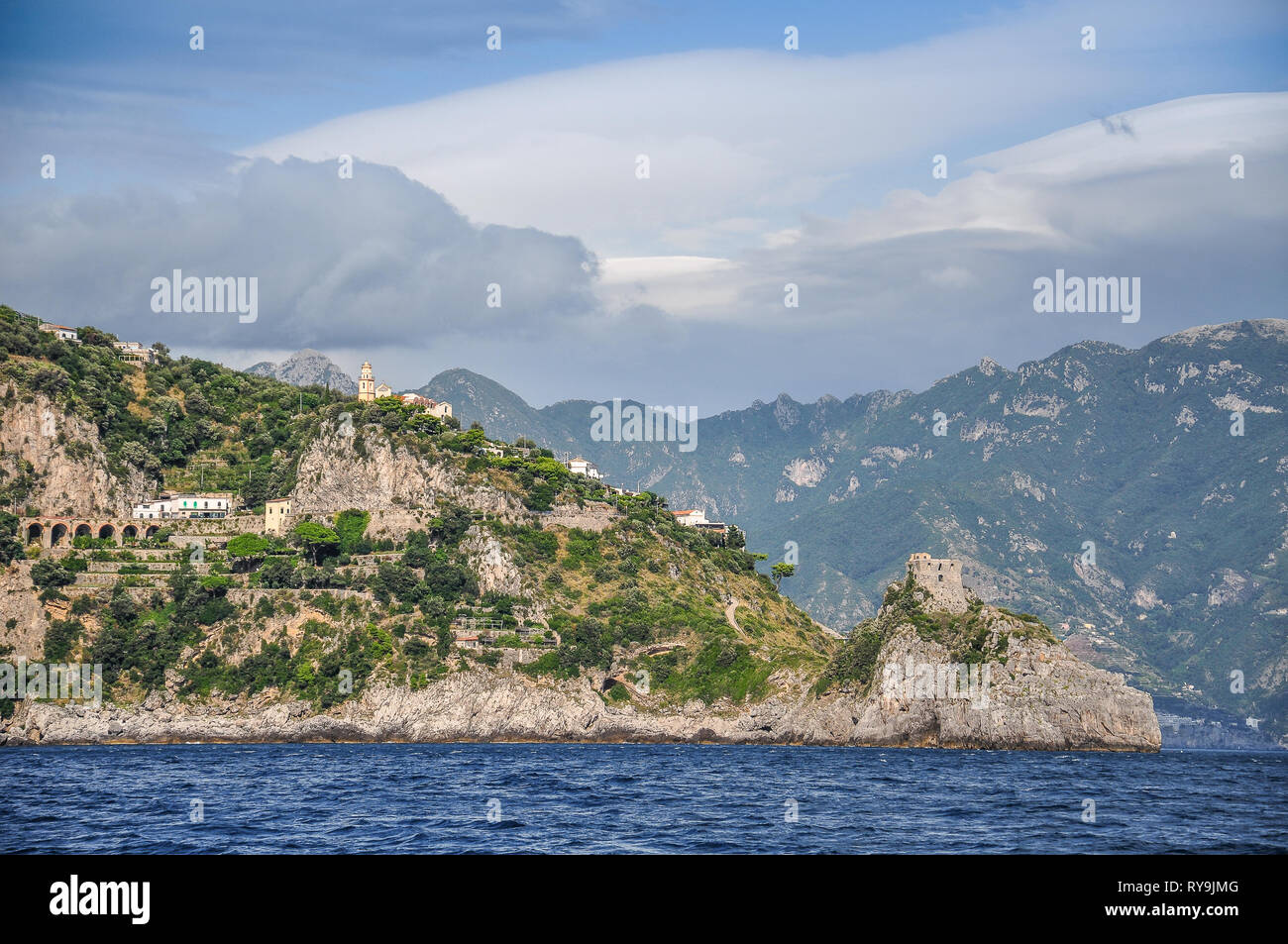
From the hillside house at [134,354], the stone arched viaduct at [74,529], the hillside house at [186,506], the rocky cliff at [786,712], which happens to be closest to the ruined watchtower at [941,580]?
the rocky cliff at [786,712]

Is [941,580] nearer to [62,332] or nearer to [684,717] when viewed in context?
[684,717]

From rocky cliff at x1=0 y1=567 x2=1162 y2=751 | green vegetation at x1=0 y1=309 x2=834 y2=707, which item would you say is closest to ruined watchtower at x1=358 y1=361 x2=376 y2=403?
green vegetation at x1=0 y1=309 x2=834 y2=707

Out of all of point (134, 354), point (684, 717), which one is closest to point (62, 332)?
point (134, 354)

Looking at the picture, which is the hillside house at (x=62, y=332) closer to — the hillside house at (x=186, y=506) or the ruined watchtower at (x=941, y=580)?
the hillside house at (x=186, y=506)

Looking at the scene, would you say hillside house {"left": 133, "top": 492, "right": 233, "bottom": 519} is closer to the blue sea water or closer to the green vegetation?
the green vegetation
